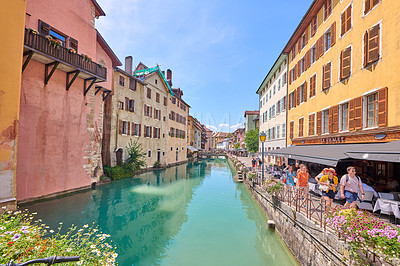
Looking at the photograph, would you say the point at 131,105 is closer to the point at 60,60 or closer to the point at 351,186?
the point at 60,60

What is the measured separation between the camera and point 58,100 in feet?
42.2

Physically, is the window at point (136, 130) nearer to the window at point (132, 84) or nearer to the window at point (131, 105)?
the window at point (131, 105)

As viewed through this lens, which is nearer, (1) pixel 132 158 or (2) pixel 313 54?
(2) pixel 313 54

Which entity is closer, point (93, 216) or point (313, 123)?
point (93, 216)

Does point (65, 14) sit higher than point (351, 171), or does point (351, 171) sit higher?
point (65, 14)

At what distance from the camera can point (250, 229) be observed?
9.45 m

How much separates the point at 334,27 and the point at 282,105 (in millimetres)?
10267

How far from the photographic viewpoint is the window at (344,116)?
34.4ft

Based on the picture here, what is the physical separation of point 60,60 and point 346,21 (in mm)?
16722

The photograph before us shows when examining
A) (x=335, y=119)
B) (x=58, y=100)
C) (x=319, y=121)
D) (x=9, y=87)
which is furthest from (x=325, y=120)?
(x=58, y=100)

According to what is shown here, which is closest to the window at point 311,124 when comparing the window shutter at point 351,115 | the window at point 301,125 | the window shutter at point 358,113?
the window at point 301,125

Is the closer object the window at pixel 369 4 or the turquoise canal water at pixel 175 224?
the turquoise canal water at pixel 175 224

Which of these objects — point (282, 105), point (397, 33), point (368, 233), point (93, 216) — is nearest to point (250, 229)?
point (368, 233)

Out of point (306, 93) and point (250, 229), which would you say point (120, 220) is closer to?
point (250, 229)
